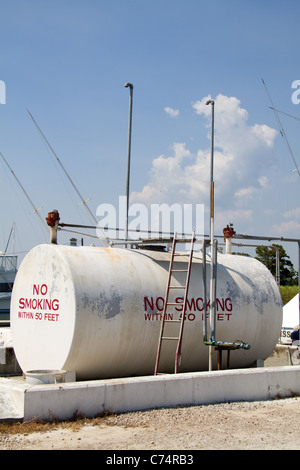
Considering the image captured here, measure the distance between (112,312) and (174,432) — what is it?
312 cm

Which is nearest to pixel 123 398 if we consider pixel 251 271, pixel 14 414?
pixel 14 414

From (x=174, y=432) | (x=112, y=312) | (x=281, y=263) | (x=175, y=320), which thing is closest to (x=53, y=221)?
(x=112, y=312)

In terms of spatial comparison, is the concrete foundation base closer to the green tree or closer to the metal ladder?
the metal ladder

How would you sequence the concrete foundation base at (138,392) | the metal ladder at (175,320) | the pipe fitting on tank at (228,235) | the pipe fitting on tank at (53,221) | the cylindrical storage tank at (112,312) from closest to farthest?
the concrete foundation base at (138,392) < the cylindrical storage tank at (112,312) < the metal ladder at (175,320) < the pipe fitting on tank at (53,221) < the pipe fitting on tank at (228,235)

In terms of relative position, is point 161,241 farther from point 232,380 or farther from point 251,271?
point 232,380

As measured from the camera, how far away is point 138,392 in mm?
9992

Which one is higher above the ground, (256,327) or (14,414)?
(256,327)

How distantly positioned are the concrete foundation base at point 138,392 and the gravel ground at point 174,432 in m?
0.22

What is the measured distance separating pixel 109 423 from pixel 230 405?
103 inches

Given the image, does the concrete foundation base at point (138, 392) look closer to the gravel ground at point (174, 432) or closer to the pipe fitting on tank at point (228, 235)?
the gravel ground at point (174, 432)

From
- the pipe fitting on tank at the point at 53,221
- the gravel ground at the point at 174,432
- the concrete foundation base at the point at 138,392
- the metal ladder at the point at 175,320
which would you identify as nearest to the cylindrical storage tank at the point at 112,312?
the metal ladder at the point at 175,320

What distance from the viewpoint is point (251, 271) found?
1421cm

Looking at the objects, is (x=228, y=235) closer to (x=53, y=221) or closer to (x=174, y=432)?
(x=53, y=221)

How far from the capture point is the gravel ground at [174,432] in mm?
8031
